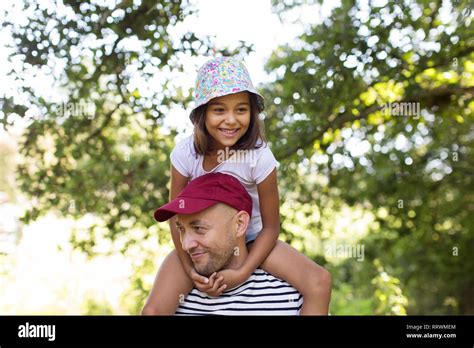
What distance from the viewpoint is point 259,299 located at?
2.42m

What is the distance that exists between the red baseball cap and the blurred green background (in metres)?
1.15

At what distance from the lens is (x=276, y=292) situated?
2.43 metres

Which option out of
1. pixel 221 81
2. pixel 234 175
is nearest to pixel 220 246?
pixel 234 175

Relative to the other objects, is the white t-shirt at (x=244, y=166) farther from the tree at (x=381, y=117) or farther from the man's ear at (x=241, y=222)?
the tree at (x=381, y=117)

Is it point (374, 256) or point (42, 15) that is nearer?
point (42, 15)

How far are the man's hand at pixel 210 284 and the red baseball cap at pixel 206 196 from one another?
238 mm

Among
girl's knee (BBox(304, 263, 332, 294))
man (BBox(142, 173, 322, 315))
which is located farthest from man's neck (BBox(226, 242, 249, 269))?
girl's knee (BBox(304, 263, 332, 294))

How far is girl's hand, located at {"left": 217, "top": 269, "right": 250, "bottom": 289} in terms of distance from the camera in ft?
7.93

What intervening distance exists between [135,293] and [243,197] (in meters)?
1.85

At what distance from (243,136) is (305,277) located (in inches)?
23.1

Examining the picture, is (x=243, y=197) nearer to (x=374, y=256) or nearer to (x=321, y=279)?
(x=321, y=279)

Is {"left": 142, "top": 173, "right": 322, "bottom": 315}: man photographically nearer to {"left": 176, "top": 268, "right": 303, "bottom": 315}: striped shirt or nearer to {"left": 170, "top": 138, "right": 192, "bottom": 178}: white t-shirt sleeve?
{"left": 176, "top": 268, "right": 303, "bottom": 315}: striped shirt

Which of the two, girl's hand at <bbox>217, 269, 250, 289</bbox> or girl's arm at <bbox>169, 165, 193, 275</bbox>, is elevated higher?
girl's arm at <bbox>169, 165, 193, 275</bbox>
